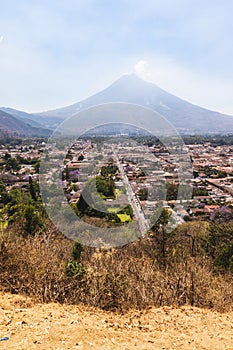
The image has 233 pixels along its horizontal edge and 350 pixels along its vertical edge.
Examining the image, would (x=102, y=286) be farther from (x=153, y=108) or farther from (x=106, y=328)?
(x=153, y=108)

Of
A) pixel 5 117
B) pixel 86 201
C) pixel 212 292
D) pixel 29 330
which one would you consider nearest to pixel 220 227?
pixel 86 201

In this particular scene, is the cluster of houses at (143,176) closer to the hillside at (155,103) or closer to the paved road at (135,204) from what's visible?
the paved road at (135,204)

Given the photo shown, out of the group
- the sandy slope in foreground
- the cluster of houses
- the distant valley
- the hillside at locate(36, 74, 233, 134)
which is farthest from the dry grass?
the distant valley

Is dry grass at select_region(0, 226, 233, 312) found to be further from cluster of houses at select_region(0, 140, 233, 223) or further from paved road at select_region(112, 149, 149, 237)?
paved road at select_region(112, 149, 149, 237)

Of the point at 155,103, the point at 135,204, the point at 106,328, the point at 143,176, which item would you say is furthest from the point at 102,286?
the point at 155,103

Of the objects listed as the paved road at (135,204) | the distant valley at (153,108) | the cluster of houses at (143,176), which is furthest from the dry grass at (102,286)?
the distant valley at (153,108)
